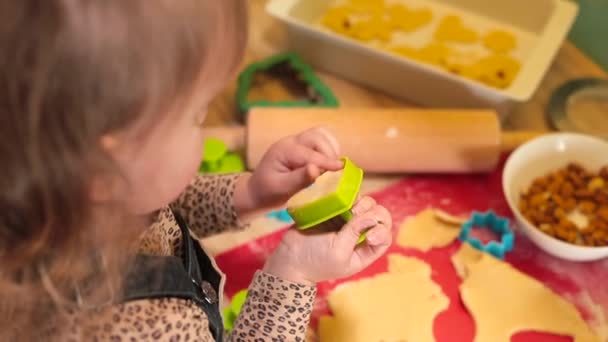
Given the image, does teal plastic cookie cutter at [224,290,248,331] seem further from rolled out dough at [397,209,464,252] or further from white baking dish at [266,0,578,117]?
white baking dish at [266,0,578,117]

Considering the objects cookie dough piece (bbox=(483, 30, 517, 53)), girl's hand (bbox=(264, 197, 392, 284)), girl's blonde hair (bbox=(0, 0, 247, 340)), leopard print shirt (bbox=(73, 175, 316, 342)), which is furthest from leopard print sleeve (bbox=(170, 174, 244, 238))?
cookie dough piece (bbox=(483, 30, 517, 53))

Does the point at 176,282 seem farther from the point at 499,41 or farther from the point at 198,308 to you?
the point at 499,41

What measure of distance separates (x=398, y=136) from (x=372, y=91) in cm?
16

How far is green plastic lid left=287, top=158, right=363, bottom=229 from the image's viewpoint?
505 millimetres

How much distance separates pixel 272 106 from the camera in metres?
0.82

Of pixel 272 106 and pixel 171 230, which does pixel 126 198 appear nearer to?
pixel 171 230

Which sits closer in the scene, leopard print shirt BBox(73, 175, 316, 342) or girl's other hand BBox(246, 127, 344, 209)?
leopard print shirt BBox(73, 175, 316, 342)

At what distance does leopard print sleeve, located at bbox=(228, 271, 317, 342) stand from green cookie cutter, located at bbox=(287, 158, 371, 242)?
48 millimetres

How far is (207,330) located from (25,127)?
0.71 feet

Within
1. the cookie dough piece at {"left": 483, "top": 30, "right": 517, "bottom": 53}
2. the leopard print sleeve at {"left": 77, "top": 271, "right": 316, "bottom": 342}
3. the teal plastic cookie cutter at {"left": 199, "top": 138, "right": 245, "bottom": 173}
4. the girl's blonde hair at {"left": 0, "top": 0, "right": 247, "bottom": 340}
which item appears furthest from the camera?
the cookie dough piece at {"left": 483, "top": 30, "right": 517, "bottom": 53}

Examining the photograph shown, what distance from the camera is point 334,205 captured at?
50 cm

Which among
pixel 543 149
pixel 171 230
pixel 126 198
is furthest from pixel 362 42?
pixel 126 198

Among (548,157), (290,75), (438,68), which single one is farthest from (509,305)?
(290,75)

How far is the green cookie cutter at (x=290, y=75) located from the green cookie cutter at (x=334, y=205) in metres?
0.33
